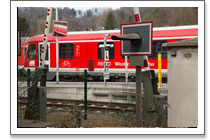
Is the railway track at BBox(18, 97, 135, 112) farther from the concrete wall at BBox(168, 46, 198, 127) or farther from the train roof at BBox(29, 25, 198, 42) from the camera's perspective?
the train roof at BBox(29, 25, 198, 42)

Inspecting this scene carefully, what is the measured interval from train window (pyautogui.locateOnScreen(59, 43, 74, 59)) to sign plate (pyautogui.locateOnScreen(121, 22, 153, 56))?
13286 millimetres

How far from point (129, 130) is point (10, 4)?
2.72 m

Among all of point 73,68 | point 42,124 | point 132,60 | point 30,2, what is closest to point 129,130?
point 132,60

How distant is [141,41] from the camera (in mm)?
4293

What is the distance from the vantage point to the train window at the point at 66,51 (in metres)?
17.6

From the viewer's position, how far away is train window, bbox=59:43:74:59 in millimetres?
17562

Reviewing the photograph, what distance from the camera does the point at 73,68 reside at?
17.3 meters

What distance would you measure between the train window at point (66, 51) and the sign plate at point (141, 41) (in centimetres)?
1329

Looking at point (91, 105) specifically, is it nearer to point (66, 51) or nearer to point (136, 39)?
point (136, 39)

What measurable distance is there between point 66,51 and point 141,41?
1377 cm

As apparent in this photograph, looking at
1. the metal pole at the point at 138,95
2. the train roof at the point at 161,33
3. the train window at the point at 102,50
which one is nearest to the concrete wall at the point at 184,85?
the metal pole at the point at 138,95

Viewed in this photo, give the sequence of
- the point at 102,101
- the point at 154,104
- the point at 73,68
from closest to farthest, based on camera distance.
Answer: the point at 154,104 → the point at 102,101 → the point at 73,68

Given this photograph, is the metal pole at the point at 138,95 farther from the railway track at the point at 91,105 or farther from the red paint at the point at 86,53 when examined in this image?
the red paint at the point at 86,53
